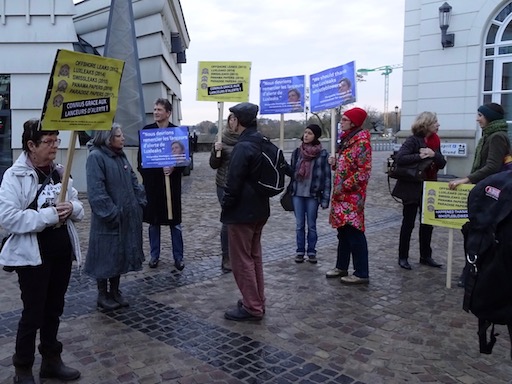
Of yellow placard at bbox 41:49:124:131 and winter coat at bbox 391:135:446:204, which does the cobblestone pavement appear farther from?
yellow placard at bbox 41:49:124:131

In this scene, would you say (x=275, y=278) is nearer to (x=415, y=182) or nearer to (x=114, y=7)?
(x=415, y=182)

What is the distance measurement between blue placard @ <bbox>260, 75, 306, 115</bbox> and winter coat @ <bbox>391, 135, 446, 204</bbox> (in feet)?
6.17

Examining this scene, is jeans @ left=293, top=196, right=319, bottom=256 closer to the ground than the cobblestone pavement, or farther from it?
farther from it

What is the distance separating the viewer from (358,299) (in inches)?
212

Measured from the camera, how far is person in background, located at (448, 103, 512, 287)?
5.27 metres

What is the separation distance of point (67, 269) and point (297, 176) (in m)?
3.81

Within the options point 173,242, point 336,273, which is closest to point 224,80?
point 173,242

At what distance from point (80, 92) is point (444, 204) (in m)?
4.15

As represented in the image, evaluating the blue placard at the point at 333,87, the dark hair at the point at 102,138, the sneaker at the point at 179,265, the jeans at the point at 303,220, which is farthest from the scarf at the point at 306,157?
the dark hair at the point at 102,138

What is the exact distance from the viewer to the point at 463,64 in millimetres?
14539

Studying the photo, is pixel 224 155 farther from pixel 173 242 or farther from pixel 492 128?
pixel 492 128

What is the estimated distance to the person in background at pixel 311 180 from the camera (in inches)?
264

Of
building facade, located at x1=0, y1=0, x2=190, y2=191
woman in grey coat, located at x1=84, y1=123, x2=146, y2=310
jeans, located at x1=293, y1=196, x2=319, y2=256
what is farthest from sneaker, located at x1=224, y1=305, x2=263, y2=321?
building facade, located at x1=0, y1=0, x2=190, y2=191

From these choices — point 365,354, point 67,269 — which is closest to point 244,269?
point 365,354
